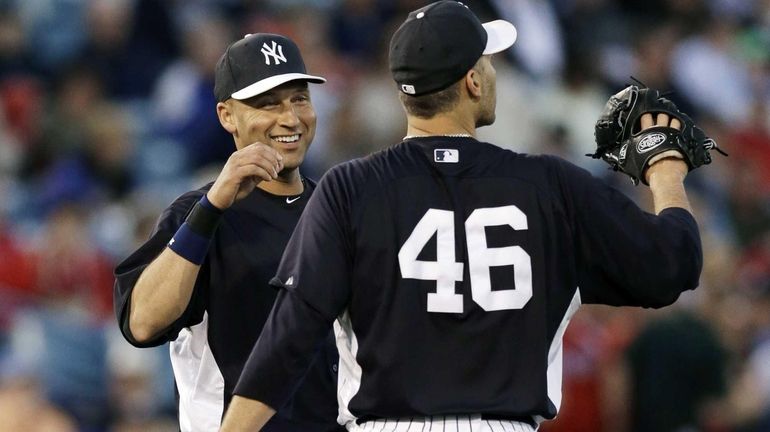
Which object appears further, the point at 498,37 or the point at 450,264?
the point at 498,37

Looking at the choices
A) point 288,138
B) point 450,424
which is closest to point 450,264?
point 450,424

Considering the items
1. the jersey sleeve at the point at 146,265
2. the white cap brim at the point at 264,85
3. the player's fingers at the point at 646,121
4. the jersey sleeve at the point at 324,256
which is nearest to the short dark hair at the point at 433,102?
the jersey sleeve at the point at 324,256

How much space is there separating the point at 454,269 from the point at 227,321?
95 cm

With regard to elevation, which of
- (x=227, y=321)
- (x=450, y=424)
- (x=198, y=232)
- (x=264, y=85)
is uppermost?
(x=264, y=85)

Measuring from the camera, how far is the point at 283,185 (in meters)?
4.63

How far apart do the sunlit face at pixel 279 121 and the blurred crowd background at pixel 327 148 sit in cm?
253

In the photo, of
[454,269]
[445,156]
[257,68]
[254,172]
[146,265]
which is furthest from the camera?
[257,68]

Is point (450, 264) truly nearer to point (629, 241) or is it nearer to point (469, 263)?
point (469, 263)

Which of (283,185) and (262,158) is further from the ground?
(262,158)

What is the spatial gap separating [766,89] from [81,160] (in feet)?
19.4

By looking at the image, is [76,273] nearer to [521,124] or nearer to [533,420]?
[521,124]

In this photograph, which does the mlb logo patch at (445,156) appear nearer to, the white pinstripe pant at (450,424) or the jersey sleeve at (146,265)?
the white pinstripe pant at (450,424)

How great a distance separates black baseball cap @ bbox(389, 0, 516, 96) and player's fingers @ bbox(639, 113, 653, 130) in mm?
483

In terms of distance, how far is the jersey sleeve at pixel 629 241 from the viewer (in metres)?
3.82
